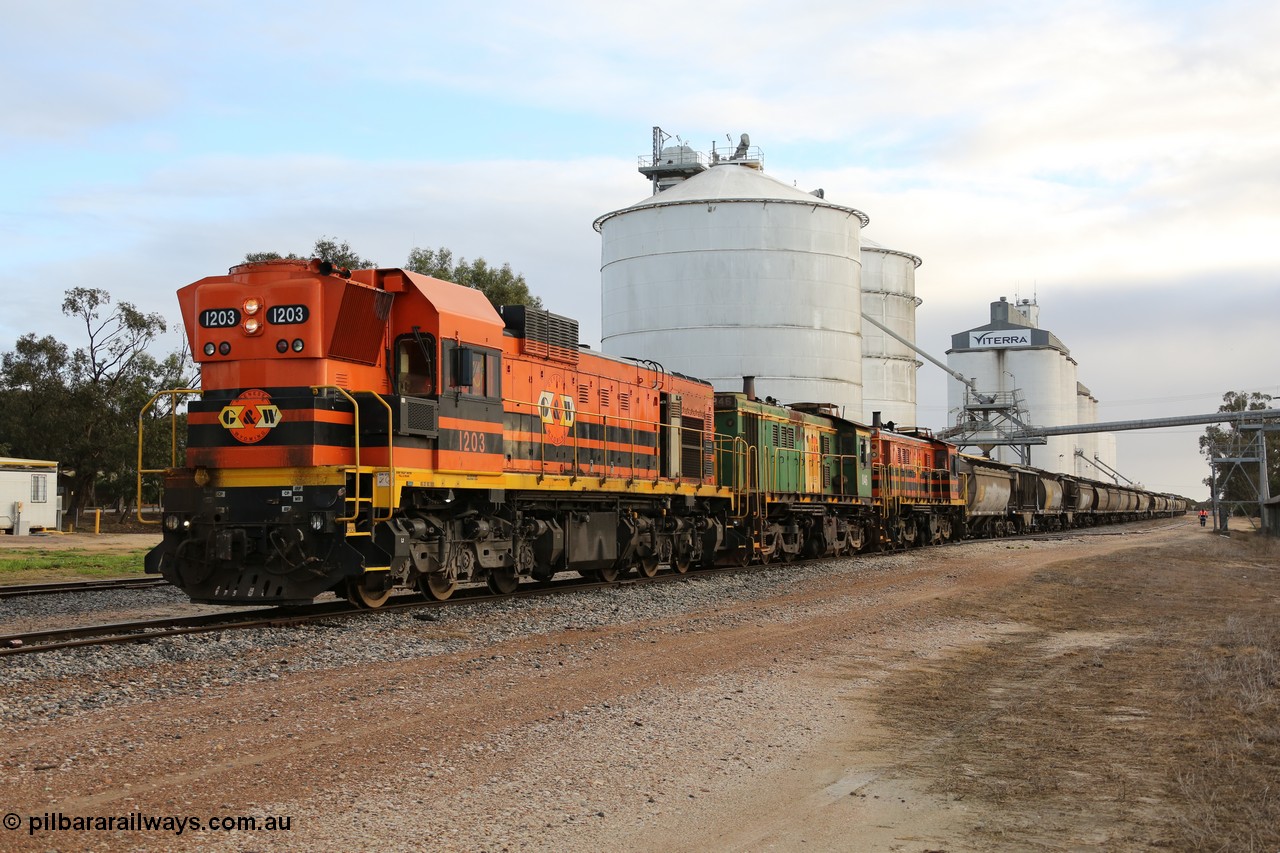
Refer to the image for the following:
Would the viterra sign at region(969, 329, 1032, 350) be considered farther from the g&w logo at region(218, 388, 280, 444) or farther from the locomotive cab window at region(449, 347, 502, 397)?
the g&w logo at region(218, 388, 280, 444)

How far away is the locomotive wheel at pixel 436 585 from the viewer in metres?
15.2

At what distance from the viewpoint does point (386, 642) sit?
1200 centimetres

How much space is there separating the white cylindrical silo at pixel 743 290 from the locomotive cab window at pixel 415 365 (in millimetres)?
34862

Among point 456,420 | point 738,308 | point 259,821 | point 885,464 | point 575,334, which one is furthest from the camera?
point 738,308

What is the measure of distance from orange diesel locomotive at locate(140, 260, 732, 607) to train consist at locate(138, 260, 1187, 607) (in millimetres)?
25

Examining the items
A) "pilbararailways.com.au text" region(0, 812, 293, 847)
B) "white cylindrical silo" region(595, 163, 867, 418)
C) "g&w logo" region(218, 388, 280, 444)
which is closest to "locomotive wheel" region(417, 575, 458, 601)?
"g&w logo" region(218, 388, 280, 444)

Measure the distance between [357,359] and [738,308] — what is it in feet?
120

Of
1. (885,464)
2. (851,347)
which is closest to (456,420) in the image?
(885,464)

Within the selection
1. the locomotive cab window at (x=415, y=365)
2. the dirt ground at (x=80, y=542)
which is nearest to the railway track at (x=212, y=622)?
the locomotive cab window at (x=415, y=365)

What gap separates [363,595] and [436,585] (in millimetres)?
1209

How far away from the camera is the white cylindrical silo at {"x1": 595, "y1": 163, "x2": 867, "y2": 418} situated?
4938 centimetres

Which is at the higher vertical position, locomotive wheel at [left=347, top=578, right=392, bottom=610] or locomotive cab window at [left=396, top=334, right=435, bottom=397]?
locomotive cab window at [left=396, top=334, right=435, bottom=397]

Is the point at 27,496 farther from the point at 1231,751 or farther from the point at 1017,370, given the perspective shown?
the point at 1017,370

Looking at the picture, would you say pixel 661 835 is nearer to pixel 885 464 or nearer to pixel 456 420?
pixel 456 420
